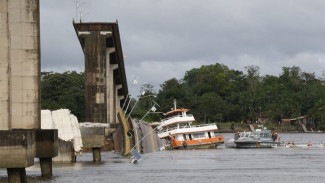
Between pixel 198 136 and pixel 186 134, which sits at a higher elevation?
pixel 186 134

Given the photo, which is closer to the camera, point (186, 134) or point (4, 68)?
point (4, 68)

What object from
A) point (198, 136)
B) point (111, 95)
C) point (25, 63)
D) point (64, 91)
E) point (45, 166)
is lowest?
point (45, 166)

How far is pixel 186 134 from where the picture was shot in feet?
330

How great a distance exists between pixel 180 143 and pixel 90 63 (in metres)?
17.4

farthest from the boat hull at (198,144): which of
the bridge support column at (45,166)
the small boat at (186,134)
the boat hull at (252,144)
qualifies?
the bridge support column at (45,166)

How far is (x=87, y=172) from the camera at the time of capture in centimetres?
5012

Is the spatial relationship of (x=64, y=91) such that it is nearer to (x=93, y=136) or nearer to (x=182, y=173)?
(x=93, y=136)

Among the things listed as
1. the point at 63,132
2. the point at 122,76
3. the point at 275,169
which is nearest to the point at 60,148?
the point at 63,132

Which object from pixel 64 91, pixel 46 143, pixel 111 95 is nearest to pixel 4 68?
pixel 46 143

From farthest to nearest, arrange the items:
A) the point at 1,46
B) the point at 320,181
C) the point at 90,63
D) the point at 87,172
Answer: the point at 90,63 < the point at 87,172 < the point at 320,181 < the point at 1,46

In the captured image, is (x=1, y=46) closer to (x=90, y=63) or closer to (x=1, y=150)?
(x=1, y=150)

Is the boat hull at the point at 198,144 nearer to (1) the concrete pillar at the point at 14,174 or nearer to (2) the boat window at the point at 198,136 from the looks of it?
(2) the boat window at the point at 198,136

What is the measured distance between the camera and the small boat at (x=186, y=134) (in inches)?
3917

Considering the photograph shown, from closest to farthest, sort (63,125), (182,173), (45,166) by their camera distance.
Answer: (45,166) → (182,173) → (63,125)
